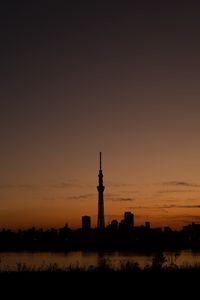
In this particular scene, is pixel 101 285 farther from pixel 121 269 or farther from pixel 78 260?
pixel 78 260

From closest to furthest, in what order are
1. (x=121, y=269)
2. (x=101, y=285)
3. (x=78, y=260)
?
(x=101, y=285) < (x=121, y=269) < (x=78, y=260)

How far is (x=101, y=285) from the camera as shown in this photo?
787 inches

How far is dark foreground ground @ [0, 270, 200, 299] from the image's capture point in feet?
58.7

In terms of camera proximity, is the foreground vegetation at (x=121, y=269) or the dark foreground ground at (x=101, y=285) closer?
the dark foreground ground at (x=101, y=285)

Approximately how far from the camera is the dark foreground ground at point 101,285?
17.9m

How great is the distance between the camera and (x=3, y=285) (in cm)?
1941

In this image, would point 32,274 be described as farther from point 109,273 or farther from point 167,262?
point 167,262

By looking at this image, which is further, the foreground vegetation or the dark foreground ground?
the foreground vegetation

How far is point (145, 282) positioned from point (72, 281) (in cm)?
310

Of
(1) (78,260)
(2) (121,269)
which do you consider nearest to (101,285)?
(2) (121,269)

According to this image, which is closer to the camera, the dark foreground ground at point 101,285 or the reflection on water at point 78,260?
the dark foreground ground at point 101,285

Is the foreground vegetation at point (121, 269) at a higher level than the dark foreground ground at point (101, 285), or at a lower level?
higher

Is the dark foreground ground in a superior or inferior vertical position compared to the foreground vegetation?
inferior

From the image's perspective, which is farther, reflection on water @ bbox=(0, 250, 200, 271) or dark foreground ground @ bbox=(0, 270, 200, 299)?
reflection on water @ bbox=(0, 250, 200, 271)
